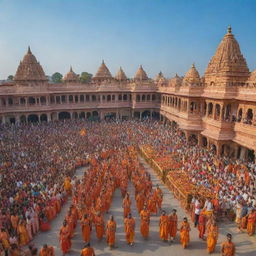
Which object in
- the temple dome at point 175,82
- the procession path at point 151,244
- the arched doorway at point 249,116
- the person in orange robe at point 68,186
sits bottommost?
the procession path at point 151,244

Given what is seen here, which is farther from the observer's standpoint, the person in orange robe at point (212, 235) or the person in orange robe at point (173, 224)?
the person in orange robe at point (173, 224)

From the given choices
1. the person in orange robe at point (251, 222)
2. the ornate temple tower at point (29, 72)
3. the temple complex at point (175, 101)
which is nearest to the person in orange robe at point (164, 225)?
the person in orange robe at point (251, 222)

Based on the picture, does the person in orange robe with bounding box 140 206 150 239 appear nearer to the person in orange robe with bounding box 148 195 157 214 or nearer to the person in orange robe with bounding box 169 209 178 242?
the person in orange robe with bounding box 169 209 178 242

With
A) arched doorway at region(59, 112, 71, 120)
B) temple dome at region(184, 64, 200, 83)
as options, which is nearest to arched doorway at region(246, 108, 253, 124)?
temple dome at region(184, 64, 200, 83)

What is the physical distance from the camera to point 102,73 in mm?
49031

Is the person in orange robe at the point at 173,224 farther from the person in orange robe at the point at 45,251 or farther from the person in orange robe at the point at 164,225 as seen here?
the person in orange robe at the point at 45,251

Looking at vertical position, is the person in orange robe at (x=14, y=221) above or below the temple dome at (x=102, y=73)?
below

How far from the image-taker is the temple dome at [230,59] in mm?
24561

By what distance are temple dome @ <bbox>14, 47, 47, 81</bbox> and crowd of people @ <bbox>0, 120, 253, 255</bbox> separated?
547 inches

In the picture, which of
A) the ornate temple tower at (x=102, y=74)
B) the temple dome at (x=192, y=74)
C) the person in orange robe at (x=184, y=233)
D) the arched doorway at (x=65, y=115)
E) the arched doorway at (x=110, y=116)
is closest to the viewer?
the person in orange robe at (x=184, y=233)

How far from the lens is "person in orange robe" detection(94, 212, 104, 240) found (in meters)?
9.65

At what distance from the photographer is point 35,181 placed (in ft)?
46.6

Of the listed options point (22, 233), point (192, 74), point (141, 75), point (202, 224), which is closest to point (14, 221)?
point (22, 233)

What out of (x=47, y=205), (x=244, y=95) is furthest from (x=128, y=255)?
(x=244, y=95)
